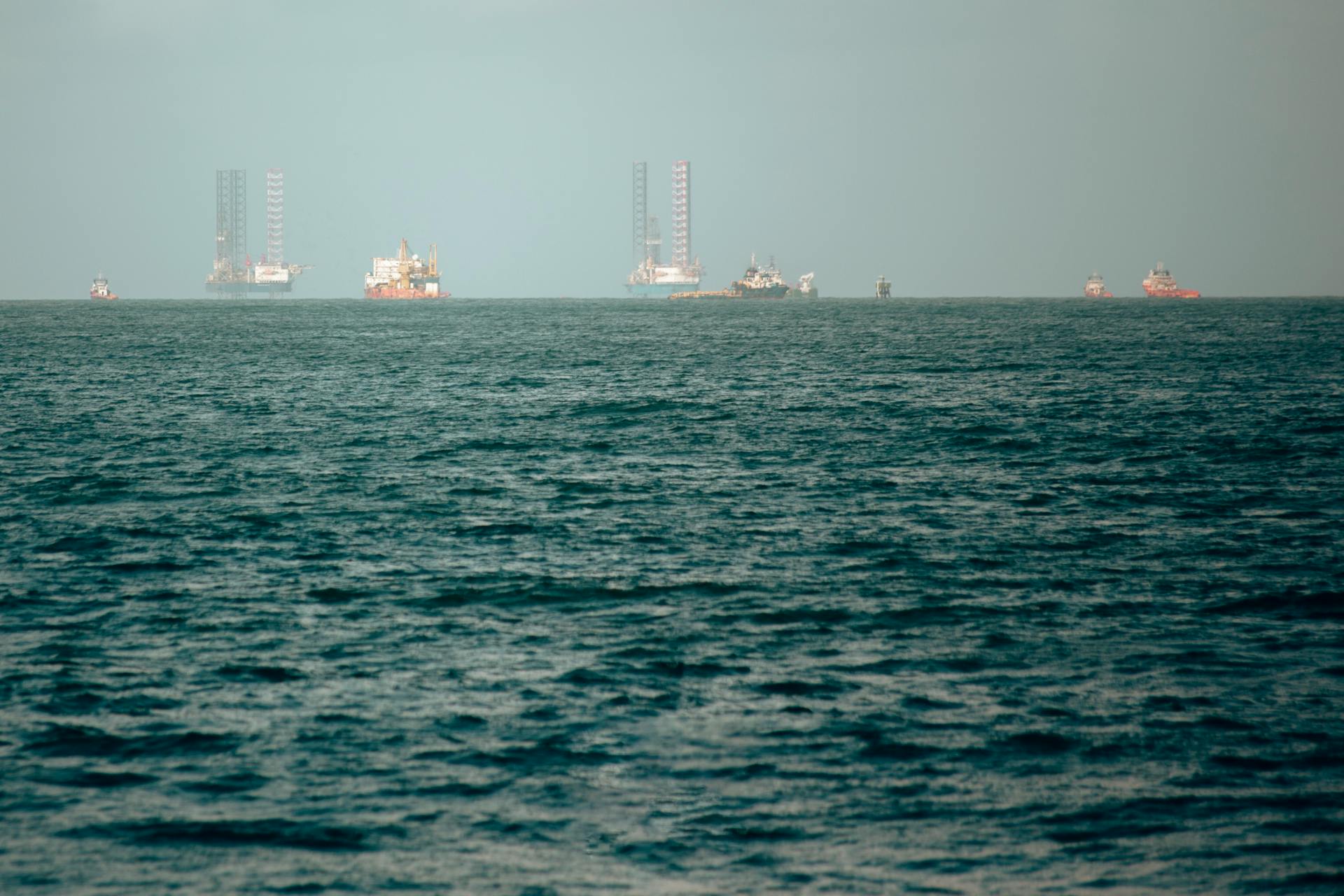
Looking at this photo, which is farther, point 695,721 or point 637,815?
point 695,721

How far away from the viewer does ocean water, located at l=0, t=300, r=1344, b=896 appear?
10211mm

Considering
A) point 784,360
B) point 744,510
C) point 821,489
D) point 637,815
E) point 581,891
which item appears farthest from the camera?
point 784,360

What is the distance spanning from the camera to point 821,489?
27578mm

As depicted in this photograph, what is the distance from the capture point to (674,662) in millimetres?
15016

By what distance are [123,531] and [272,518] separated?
2.55 meters

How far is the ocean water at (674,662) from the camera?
33.5ft

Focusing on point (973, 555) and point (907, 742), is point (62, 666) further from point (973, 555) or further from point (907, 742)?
point (973, 555)

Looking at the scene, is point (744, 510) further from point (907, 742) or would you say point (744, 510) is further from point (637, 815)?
point (637, 815)

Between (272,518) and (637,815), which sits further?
(272,518)

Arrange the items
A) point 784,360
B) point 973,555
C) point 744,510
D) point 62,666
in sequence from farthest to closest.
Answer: point 784,360
point 744,510
point 973,555
point 62,666

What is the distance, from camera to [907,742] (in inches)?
490

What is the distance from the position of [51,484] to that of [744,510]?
15.1 meters

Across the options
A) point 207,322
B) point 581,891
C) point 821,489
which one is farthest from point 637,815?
point 207,322

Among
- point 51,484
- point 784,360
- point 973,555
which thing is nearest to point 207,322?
point 784,360
